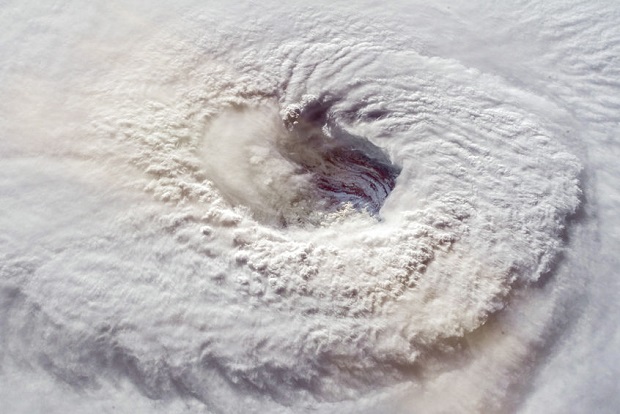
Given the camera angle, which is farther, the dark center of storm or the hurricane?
the dark center of storm

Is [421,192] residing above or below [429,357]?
above

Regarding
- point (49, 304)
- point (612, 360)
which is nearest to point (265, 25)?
point (49, 304)

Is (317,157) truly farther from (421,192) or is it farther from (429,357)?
(429,357)

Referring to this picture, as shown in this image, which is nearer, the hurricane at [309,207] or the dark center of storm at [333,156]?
the hurricane at [309,207]

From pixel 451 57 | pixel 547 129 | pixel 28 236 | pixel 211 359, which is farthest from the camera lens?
pixel 451 57

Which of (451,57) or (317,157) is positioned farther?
(451,57)
